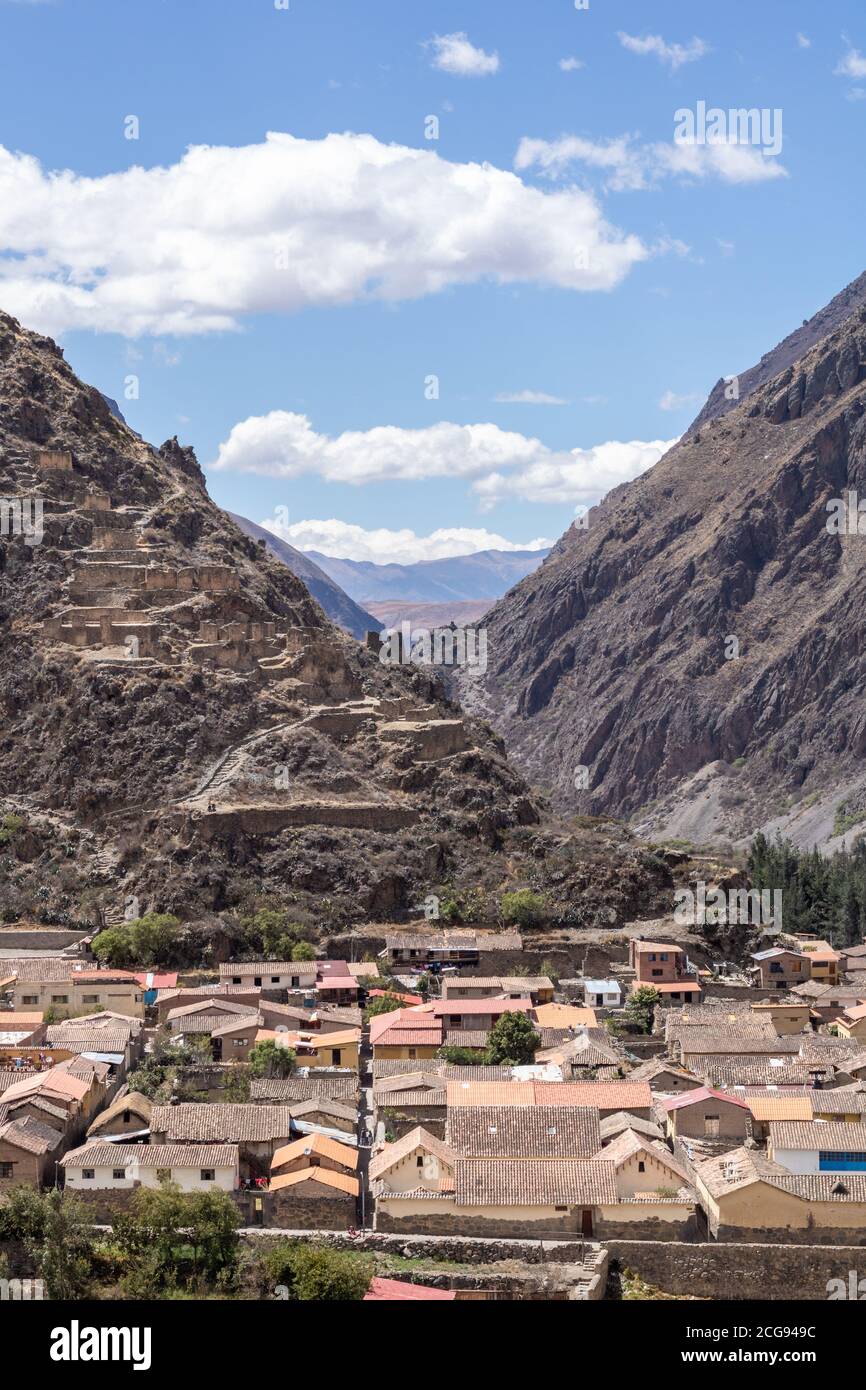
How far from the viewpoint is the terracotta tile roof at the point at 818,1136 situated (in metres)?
40.6

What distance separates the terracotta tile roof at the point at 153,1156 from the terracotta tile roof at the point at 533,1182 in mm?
5726

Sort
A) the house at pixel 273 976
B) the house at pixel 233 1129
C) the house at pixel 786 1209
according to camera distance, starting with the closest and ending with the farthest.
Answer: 1. the house at pixel 786 1209
2. the house at pixel 233 1129
3. the house at pixel 273 976

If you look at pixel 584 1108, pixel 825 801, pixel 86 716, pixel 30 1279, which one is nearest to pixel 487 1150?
pixel 584 1108

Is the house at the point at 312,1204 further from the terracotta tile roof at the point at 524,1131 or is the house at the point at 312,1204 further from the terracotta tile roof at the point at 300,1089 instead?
the terracotta tile roof at the point at 300,1089

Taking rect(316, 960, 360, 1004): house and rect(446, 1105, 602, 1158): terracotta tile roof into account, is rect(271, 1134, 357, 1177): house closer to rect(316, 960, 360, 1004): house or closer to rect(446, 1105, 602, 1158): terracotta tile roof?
rect(446, 1105, 602, 1158): terracotta tile roof

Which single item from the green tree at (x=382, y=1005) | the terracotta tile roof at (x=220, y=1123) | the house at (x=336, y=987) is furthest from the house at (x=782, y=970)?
the terracotta tile roof at (x=220, y=1123)

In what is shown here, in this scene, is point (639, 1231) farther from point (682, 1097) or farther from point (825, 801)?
point (825, 801)

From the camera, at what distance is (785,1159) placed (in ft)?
133

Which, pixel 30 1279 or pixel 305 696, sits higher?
pixel 305 696

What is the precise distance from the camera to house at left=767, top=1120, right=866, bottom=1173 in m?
40.3

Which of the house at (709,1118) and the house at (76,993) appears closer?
the house at (709,1118)
